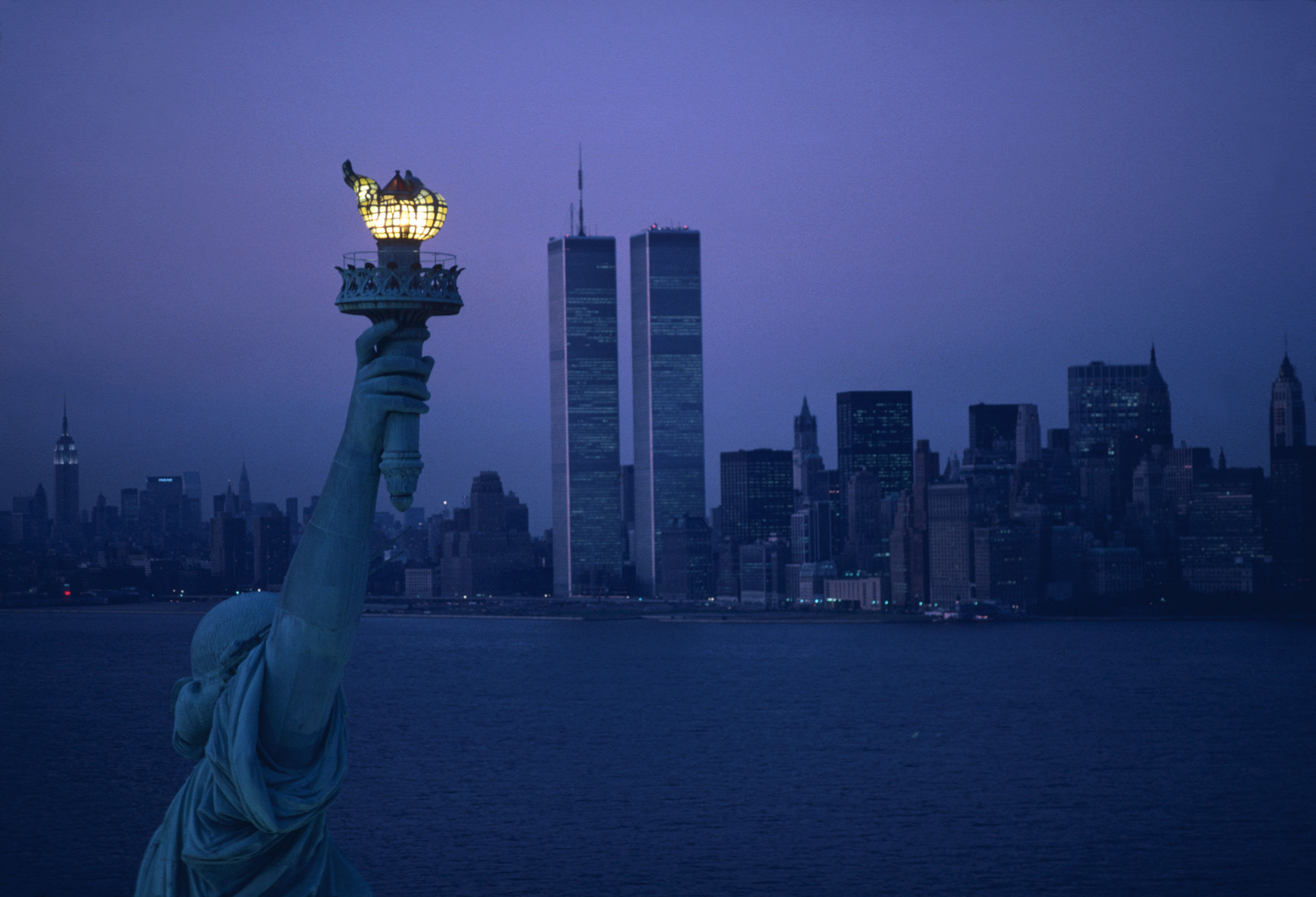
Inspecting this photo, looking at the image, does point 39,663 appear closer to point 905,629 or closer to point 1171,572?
point 905,629

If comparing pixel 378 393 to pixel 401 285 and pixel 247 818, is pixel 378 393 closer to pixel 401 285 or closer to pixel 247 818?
pixel 401 285

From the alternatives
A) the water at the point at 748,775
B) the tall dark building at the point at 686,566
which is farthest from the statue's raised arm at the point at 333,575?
the tall dark building at the point at 686,566

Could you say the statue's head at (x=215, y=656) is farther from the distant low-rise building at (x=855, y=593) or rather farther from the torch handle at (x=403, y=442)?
the distant low-rise building at (x=855, y=593)

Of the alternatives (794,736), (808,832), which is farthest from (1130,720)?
(808,832)

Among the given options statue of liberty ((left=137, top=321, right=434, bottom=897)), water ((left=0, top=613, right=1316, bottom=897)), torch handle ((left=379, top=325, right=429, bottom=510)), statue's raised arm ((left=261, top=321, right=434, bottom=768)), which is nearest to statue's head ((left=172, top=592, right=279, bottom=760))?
statue of liberty ((left=137, top=321, right=434, bottom=897))

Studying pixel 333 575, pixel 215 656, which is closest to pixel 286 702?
pixel 215 656

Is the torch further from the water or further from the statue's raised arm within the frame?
the water
